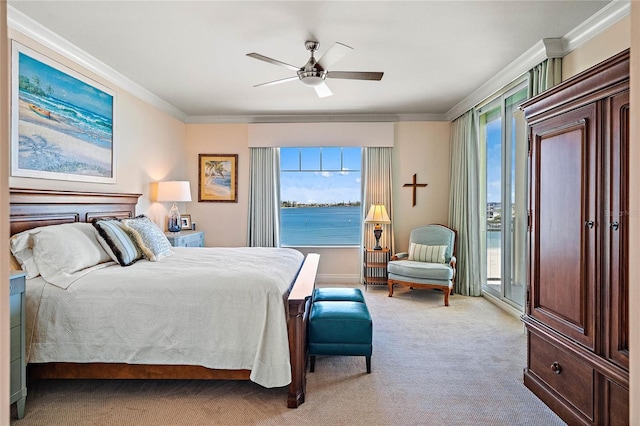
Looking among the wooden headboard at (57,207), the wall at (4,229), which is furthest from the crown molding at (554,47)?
the wooden headboard at (57,207)

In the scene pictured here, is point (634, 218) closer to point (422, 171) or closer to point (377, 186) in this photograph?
point (377, 186)

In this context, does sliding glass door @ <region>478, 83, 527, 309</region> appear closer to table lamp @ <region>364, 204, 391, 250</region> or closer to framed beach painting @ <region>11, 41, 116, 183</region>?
table lamp @ <region>364, 204, 391, 250</region>

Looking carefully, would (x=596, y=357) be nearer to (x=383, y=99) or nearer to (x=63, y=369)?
(x=63, y=369)

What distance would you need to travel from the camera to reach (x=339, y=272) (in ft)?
20.6

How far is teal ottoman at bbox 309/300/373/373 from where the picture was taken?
284 centimetres

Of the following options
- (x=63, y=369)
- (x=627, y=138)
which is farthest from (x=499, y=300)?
(x=63, y=369)

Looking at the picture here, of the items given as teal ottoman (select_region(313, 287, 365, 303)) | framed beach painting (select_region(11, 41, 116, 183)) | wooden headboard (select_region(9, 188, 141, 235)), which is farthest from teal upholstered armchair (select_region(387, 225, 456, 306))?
framed beach painting (select_region(11, 41, 116, 183))

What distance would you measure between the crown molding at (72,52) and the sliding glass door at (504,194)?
437 cm

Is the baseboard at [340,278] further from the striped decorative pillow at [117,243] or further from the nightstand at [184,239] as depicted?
the striped decorative pillow at [117,243]

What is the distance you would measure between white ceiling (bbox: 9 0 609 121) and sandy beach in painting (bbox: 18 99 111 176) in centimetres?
75

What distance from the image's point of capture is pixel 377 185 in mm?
6113

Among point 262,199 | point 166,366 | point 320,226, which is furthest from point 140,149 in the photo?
point 166,366

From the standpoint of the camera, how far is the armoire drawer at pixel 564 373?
2072 millimetres

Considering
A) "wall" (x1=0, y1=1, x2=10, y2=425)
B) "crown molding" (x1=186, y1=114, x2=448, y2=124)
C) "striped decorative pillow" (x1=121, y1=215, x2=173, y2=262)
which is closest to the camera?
"wall" (x1=0, y1=1, x2=10, y2=425)
